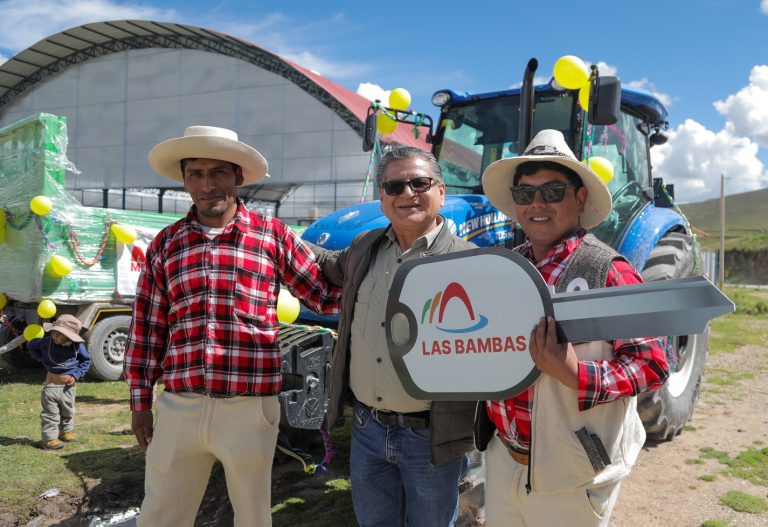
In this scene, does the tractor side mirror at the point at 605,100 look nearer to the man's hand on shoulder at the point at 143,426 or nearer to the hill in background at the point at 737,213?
the man's hand on shoulder at the point at 143,426

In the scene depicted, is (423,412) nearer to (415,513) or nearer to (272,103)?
(415,513)

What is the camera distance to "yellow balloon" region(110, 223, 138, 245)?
736cm

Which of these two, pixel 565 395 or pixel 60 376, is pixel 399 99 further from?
pixel 565 395

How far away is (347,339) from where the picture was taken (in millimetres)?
2189

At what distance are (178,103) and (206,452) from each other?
73.7 feet

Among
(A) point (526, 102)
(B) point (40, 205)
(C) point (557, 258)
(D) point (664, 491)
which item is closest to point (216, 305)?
(C) point (557, 258)

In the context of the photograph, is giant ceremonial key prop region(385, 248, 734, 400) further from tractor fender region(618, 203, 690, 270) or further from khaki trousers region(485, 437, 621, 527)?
tractor fender region(618, 203, 690, 270)

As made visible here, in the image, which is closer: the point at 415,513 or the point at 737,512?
the point at 415,513

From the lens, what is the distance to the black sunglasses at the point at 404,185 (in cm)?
211

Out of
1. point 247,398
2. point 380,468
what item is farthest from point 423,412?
point 247,398

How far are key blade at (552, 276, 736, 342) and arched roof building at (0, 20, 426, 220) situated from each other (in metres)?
18.6

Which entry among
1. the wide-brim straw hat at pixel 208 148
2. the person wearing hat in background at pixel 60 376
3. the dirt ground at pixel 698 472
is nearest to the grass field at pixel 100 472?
the person wearing hat in background at pixel 60 376

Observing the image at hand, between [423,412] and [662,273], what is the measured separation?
3.05 m

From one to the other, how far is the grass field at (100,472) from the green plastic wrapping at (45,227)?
1444 mm
